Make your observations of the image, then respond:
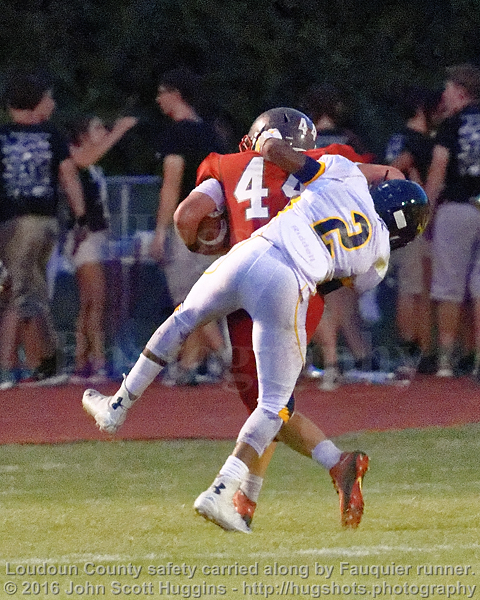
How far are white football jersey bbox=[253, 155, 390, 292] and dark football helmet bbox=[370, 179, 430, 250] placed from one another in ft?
0.36

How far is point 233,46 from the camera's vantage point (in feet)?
44.4

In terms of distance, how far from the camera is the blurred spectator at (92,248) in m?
10.4

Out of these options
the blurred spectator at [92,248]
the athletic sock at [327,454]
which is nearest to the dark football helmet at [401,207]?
the athletic sock at [327,454]

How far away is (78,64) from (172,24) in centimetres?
101

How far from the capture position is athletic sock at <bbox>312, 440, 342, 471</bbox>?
6.17 m

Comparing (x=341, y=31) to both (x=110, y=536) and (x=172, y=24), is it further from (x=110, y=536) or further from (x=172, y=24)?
(x=110, y=536)

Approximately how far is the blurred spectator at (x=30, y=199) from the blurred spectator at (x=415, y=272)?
7.54 ft

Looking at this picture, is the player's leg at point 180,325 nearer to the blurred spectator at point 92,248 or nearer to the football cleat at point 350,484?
the football cleat at point 350,484

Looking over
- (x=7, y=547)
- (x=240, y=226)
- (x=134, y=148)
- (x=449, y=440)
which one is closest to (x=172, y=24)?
(x=134, y=148)

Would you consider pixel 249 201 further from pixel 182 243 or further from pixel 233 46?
pixel 233 46

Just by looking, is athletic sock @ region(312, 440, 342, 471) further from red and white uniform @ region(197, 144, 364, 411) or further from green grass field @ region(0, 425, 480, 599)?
red and white uniform @ region(197, 144, 364, 411)

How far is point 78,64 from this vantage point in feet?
45.2

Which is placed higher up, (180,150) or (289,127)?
(289,127)

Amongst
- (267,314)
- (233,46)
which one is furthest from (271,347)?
(233,46)
